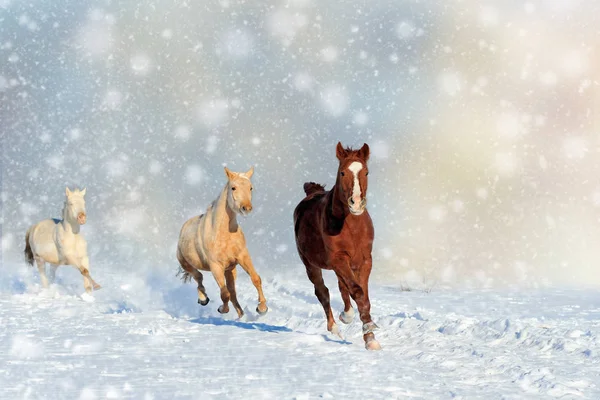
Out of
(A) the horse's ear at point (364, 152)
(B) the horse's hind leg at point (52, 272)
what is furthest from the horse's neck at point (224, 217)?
(B) the horse's hind leg at point (52, 272)

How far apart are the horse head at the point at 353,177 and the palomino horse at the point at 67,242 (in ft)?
22.4

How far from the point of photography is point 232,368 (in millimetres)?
6234

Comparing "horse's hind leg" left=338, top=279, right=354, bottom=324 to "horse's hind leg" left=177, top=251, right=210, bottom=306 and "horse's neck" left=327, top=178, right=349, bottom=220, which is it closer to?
"horse's neck" left=327, top=178, right=349, bottom=220

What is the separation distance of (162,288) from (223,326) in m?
5.94

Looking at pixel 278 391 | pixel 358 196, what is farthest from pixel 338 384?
pixel 358 196

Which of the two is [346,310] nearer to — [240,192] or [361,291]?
[361,291]

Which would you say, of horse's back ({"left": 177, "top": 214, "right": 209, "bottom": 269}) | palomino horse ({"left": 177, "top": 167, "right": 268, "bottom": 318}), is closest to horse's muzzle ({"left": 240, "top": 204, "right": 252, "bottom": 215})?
palomino horse ({"left": 177, "top": 167, "right": 268, "bottom": 318})

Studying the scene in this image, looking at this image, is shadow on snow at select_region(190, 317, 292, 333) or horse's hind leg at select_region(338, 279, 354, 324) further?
shadow on snow at select_region(190, 317, 292, 333)

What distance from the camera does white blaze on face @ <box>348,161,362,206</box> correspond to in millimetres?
6695

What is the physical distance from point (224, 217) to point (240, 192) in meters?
0.61

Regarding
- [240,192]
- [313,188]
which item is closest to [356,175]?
[240,192]

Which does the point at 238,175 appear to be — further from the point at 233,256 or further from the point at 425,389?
the point at 425,389

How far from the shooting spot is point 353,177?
22.3 feet

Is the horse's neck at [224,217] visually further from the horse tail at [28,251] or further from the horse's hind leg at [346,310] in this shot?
the horse tail at [28,251]
